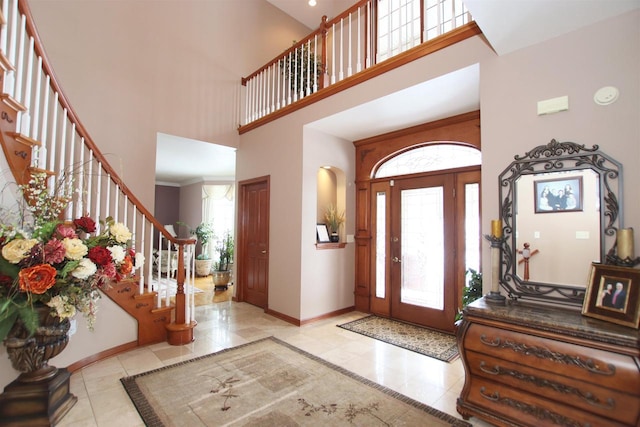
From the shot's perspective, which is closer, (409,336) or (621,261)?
(621,261)

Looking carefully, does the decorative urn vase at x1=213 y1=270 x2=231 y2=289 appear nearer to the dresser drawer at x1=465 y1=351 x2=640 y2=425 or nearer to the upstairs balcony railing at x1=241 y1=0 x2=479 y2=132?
the upstairs balcony railing at x1=241 y1=0 x2=479 y2=132

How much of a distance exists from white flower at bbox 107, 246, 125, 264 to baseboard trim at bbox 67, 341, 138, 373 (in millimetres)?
1388

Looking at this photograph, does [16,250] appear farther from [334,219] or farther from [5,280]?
[334,219]

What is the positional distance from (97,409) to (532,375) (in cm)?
301

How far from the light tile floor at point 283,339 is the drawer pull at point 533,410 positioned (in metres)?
0.27

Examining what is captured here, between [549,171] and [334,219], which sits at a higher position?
[549,171]

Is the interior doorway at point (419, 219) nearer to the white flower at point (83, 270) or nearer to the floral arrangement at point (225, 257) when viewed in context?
the floral arrangement at point (225, 257)

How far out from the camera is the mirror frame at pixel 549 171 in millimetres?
2010

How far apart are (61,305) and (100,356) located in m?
1.41

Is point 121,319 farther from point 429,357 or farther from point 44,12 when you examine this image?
point 44,12

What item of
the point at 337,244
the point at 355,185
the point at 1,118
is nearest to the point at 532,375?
the point at 337,244

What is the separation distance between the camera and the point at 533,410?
1852 millimetres

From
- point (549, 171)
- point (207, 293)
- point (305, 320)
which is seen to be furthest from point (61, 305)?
point (207, 293)

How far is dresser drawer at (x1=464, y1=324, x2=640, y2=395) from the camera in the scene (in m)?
1.57
